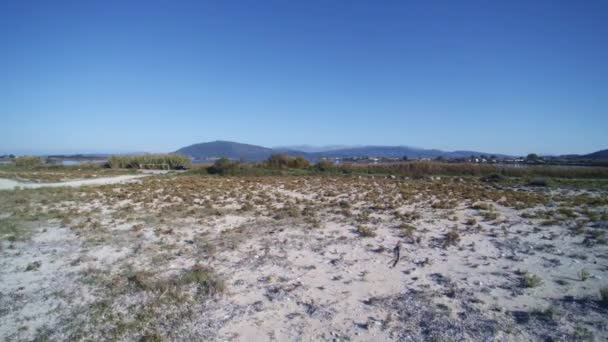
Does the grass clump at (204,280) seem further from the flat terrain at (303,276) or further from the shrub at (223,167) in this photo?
the shrub at (223,167)

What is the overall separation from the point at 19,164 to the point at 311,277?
5744cm

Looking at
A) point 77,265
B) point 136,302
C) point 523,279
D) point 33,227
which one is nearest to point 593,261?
point 523,279

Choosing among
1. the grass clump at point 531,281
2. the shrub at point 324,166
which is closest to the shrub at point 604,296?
the grass clump at point 531,281

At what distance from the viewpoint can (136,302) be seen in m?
5.32

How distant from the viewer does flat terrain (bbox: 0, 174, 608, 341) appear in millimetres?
4613

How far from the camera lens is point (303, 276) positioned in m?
6.50

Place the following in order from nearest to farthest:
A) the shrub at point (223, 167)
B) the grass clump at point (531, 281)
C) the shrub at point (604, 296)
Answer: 1. the shrub at point (604, 296)
2. the grass clump at point (531, 281)
3. the shrub at point (223, 167)

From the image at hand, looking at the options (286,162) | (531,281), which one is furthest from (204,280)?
(286,162)

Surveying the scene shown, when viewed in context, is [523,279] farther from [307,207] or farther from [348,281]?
[307,207]

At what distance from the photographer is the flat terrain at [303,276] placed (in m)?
4.61

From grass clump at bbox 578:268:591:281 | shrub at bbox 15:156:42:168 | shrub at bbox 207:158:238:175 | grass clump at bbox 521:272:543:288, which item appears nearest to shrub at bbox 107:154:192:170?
shrub at bbox 15:156:42:168

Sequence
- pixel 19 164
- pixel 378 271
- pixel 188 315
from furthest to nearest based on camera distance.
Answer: pixel 19 164 < pixel 378 271 < pixel 188 315

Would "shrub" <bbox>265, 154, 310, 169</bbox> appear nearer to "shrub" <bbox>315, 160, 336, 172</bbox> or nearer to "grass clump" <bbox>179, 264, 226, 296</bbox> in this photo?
"shrub" <bbox>315, 160, 336, 172</bbox>

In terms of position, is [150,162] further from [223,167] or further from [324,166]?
[324,166]
